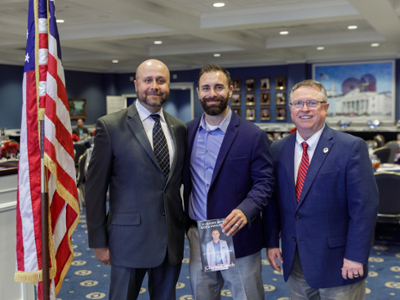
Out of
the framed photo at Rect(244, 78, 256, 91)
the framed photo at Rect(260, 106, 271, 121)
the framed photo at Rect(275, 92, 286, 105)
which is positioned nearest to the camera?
the framed photo at Rect(275, 92, 286, 105)

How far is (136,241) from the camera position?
2.18 m

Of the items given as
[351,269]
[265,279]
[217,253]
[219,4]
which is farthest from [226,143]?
[219,4]

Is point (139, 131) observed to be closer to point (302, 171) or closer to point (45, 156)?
point (45, 156)

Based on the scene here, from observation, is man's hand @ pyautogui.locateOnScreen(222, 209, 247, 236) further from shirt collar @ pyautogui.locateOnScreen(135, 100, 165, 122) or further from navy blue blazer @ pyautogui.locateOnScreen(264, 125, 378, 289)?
shirt collar @ pyautogui.locateOnScreen(135, 100, 165, 122)

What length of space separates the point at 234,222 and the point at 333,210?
50cm

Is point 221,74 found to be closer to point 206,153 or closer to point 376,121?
point 206,153

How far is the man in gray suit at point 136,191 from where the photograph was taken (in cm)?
216

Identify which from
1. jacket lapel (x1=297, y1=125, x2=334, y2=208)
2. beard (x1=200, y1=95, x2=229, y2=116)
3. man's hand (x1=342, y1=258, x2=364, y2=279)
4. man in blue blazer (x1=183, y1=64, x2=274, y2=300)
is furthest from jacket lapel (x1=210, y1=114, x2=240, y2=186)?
man's hand (x1=342, y1=258, x2=364, y2=279)

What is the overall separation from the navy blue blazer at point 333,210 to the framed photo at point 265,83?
12781 mm

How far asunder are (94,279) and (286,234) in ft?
8.27

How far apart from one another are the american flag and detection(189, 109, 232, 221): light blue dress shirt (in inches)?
27.1

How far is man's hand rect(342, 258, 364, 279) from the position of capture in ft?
6.42

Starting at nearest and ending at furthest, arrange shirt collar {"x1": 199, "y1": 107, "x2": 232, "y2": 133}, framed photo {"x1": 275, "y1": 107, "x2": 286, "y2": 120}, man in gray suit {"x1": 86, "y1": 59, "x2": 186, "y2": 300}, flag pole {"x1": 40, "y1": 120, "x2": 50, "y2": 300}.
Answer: flag pole {"x1": 40, "y1": 120, "x2": 50, "y2": 300}, man in gray suit {"x1": 86, "y1": 59, "x2": 186, "y2": 300}, shirt collar {"x1": 199, "y1": 107, "x2": 232, "y2": 133}, framed photo {"x1": 275, "y1": 107, "x2": 286, "y2": 120}

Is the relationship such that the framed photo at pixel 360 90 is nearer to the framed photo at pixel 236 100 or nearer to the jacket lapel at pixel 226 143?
the framed photo at pixel 236 100
